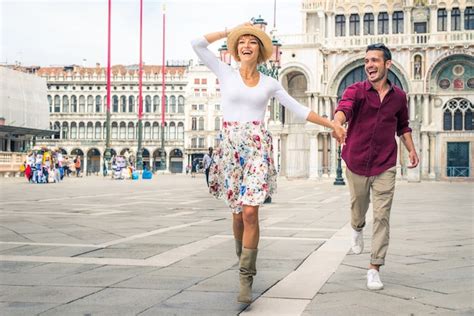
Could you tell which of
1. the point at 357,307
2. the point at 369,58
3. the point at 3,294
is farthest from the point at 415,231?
the point at 3,294

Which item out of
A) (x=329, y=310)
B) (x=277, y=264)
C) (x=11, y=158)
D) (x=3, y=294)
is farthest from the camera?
(x=11, y=158)

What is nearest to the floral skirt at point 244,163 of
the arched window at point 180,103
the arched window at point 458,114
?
the arched window at point 458,114

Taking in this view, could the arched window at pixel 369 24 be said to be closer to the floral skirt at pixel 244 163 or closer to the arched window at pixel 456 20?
the arched window at pixel 456 20

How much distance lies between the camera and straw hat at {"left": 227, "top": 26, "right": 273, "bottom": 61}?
4.80 m

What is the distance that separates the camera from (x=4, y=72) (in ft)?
200

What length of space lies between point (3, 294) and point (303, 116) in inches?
97.7

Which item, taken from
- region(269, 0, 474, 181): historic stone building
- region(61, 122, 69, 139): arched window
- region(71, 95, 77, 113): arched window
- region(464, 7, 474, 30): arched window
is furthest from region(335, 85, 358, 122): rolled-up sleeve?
region(61, 122, 69, 139): arched window

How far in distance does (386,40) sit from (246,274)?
137ft

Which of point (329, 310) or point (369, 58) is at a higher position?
point (369, 58)

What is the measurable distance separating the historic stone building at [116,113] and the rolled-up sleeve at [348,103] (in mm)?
79596

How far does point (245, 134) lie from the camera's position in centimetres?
468

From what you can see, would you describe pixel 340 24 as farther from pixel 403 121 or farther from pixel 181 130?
pixel 181 130

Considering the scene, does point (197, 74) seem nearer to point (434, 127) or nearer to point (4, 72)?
point (4, 72)

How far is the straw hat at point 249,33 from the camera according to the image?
4797mm
